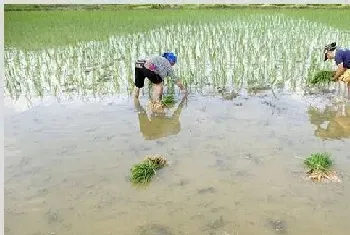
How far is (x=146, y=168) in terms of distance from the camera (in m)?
4.00

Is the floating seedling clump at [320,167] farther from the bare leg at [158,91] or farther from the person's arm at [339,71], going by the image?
the bare leg at [158,91]

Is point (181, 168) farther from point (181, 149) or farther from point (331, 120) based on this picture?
point (331, 120)

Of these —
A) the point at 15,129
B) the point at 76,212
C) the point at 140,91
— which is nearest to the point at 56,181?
the point at 76,212

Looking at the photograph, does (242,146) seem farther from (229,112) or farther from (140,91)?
(140,91)

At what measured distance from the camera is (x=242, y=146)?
460 centimetres

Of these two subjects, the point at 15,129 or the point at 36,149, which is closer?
the point at 36,149

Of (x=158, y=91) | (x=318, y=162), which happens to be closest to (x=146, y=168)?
(x=318, y=162)

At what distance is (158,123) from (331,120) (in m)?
2.22

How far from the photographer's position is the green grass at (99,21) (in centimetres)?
1193

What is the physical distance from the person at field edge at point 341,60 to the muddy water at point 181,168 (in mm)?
371

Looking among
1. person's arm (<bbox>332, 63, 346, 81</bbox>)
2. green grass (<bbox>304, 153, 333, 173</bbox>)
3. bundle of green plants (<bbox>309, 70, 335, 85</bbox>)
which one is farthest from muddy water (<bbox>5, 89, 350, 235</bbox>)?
bundle of green plants (<bbox>309, 70, 335, 85</bbox>)

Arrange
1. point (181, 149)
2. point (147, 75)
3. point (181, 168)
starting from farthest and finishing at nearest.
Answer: point (147, 75)
point (181, 149)
point (181, 168)

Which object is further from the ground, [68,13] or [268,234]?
[68,13]

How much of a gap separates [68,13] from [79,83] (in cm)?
1174
